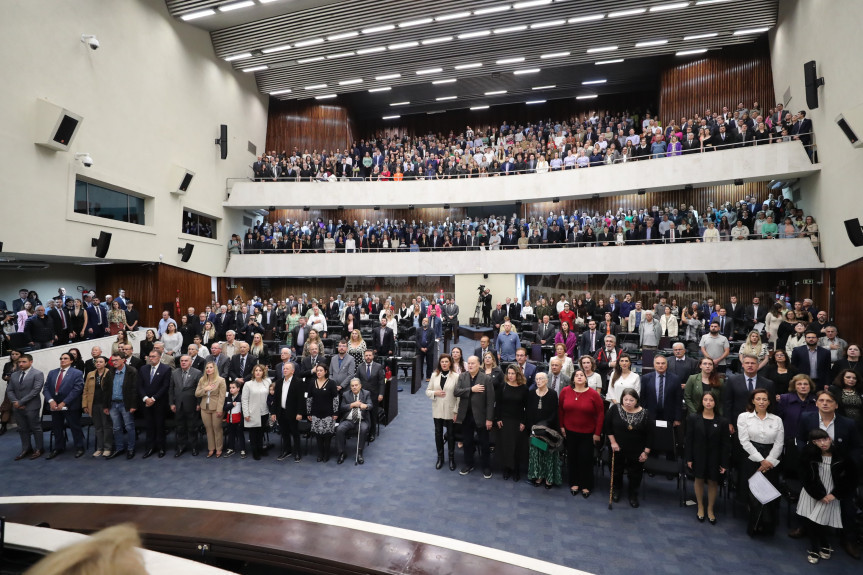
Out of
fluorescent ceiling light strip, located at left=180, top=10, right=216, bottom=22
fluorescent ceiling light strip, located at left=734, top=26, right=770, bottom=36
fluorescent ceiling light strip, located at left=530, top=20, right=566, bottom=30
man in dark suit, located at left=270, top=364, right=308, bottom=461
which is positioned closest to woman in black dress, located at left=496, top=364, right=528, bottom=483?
man in dark suit, located at left=270, top=364, right=308, bottom=461

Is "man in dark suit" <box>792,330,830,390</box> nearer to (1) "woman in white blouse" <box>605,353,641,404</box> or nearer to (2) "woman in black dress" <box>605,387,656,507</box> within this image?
(1) "woman in white blouse" <box>605,353,641,404</box>

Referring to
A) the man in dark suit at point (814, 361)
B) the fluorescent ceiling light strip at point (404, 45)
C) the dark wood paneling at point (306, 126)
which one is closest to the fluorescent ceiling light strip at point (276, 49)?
the fluorescent ceiling light strip at point (404, 45)

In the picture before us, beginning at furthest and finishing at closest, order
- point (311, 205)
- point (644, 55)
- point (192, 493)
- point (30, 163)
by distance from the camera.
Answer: point (311, 205) → point (644, 55) → point (30, 163) → point (192, 493)

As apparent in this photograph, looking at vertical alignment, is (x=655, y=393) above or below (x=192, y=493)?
above

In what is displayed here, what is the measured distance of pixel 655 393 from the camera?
18.4 feet

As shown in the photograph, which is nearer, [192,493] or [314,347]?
[192,493]

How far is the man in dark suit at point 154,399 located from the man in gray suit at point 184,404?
136 millimetres

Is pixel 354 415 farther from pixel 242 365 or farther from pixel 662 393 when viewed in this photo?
pixel 662 393

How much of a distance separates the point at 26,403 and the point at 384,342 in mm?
5793

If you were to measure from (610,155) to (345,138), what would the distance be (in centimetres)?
1286

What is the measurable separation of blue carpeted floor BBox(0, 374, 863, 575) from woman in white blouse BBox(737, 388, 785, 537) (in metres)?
0.22

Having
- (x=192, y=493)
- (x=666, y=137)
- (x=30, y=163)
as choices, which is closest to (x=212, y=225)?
(x=30, y=163)

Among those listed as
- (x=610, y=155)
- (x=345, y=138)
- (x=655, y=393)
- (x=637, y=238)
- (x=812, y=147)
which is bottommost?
(x=655, y=393)

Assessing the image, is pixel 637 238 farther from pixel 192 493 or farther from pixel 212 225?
→ pixel 212 225
